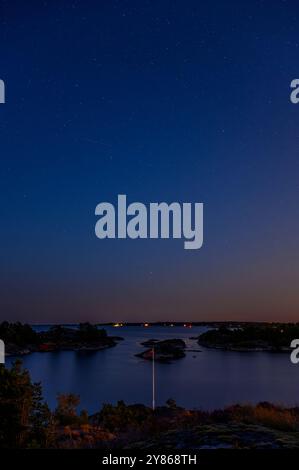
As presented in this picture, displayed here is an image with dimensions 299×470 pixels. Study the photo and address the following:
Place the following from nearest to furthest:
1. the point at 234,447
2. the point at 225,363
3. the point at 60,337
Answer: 1. the point at 234,447
2. the point at 225,363
3. the point at 60,337

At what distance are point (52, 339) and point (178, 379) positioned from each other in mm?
68925

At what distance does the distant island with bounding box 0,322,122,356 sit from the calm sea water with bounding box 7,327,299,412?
23845 millimetres

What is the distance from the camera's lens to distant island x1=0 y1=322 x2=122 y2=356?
112000 millimetres

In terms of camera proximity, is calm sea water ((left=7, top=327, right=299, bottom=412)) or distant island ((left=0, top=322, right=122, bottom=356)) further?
distant island ((left=0, top=322, right=122, bottom=356))

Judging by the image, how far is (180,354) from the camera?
299 feet

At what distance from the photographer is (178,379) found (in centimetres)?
6172

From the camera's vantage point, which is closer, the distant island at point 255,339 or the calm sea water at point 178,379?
the calm sea water at point 178,379

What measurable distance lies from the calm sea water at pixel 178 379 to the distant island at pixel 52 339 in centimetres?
2385

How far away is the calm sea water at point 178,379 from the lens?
1907 inches

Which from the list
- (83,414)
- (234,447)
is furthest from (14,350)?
(234,447)

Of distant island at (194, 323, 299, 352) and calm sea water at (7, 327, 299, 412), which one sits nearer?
calm sea water at (7, 327, 299, 412)
